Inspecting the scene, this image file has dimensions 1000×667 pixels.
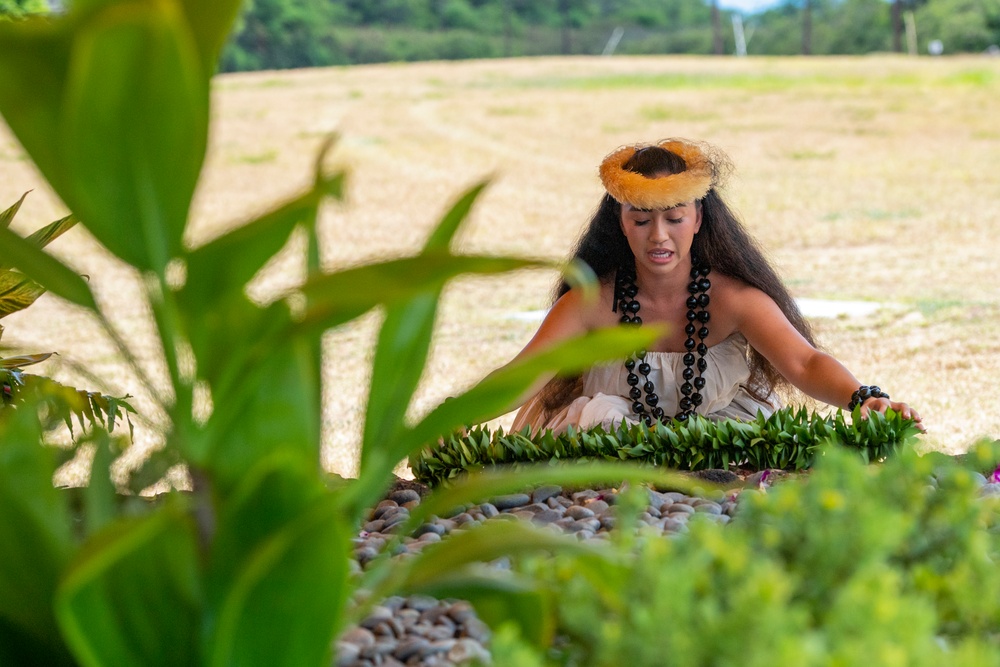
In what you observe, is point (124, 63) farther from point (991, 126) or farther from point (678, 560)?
point (991, 126)

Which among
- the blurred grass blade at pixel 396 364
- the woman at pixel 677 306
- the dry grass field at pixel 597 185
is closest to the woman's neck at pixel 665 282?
the woman at pixel 677 306

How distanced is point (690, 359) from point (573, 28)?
68.2 feet

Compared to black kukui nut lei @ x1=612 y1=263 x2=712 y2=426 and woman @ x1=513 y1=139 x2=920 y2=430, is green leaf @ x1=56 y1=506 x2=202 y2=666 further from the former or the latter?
black kukui nut lei @ x1=612 y1=263 x2=712 y2=426

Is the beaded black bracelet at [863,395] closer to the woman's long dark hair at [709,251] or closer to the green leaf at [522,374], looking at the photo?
the woman's long dark hair at [709,251]

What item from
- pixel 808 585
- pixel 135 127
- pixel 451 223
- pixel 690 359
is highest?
pixel 135 127

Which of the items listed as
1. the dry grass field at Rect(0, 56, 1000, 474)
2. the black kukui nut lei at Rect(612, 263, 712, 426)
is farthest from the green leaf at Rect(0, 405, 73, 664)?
the black kukui nut lei at Rect(612, 263, 712, 426)

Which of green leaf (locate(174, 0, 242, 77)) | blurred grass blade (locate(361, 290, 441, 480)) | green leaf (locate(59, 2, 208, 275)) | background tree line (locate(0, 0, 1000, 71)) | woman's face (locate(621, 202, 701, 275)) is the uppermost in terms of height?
green leaf (locate(174, 0, 242, 77))

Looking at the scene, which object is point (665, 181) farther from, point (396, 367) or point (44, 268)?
point (44, 268)

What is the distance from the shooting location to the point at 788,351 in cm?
270

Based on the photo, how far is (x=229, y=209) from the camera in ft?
34.0

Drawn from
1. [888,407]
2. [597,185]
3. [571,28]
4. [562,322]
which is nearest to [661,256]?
[562,322]

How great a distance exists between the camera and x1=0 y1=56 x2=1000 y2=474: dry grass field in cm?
574

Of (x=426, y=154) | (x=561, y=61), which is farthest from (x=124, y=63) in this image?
(x=561, y=61)

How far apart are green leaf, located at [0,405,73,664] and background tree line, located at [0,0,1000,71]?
61.7 ft
